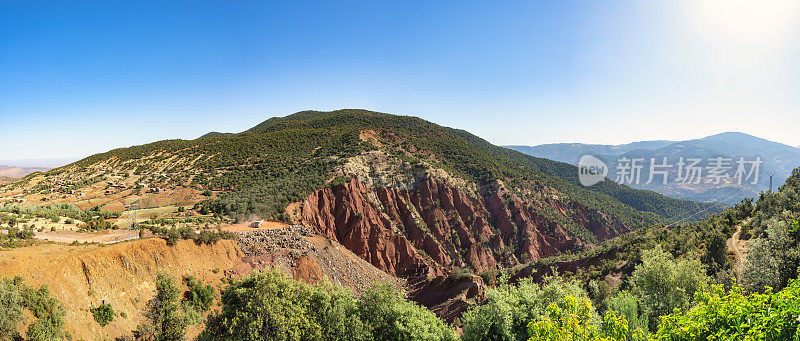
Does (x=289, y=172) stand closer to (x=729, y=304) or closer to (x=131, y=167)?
(x=131, y=167)

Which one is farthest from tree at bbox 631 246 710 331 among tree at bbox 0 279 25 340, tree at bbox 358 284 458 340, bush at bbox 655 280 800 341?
tree at bbox 0 279 25 340

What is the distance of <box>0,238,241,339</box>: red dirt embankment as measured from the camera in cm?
1777

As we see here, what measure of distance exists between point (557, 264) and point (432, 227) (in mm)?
22547

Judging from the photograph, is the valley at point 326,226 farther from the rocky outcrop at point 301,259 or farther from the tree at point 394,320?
the tree at point 394,320

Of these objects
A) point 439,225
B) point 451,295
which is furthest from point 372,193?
point 451,295

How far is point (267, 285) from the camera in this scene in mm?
16531

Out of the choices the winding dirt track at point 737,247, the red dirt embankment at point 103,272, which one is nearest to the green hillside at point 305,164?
the red dirt embankment at point 103,272

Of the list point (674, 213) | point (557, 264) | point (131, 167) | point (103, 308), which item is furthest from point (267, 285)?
point (674, 213)

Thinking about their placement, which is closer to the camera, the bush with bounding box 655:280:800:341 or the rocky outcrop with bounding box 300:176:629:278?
the bush with bounding box 655:280:800:341

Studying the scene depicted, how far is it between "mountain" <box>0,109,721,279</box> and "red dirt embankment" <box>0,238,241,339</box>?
14525 mm

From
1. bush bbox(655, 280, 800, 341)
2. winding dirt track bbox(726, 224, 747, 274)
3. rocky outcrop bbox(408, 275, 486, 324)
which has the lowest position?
rocky outcrop bbox(408, 275, 486, 324)

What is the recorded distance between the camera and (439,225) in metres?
59.0

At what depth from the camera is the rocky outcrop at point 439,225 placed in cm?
4909

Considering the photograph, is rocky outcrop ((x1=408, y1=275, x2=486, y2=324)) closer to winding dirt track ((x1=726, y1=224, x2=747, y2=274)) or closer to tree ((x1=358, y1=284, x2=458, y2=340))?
tree ((x1=358, y1=284, x2=458, y2=340))
